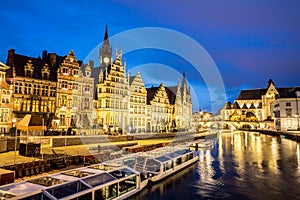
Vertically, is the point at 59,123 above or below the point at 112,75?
below

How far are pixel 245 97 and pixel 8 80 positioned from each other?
110 meters

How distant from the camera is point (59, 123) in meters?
37.1

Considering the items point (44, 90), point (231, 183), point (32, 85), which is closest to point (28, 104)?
point (32, 85)

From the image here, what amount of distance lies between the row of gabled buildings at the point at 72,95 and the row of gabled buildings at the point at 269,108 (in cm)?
4213

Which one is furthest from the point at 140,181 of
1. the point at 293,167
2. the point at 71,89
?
the point at 71,89

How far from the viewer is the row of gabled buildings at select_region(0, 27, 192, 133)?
33062mm

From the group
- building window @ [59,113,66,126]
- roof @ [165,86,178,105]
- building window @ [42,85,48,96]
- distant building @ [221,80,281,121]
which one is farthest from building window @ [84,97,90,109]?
distant building @ [221,80,281,121]

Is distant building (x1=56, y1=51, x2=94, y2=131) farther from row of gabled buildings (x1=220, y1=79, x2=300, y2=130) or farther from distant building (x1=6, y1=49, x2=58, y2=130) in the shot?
row of gabled buildings (x1=220, y1=79, x2=300, y2=130)

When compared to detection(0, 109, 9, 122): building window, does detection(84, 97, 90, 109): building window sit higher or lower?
higher

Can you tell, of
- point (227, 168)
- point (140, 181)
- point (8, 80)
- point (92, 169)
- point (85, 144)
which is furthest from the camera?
point (8, 80)

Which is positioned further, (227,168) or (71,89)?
(71,89)

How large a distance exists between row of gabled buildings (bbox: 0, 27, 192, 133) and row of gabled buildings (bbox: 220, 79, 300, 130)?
42.1 m

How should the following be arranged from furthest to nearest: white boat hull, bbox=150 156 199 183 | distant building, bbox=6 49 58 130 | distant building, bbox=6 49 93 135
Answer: distant building, bbox=6 49 93 135 < distant building, bbox=6 49 58 130 < white boat hull, bbox=150 156 199 183

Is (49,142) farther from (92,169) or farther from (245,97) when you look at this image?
(245,97)
